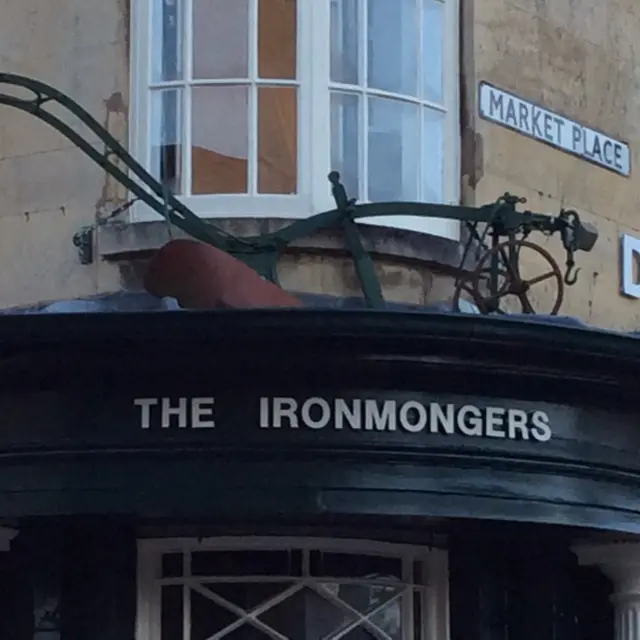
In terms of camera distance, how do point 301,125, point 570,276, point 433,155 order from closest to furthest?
point 301,125 → point 433,155 → point 570,276

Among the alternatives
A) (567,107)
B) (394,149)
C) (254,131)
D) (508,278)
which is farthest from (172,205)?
(567,107)

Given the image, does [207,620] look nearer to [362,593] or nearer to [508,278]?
[362,593]

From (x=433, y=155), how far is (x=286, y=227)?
1.14m

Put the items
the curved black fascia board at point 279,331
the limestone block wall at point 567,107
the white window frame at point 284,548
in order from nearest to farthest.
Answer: the curved black fascia board at point 279,331
the white window frame at point 284,548
the limestone block wall at point 567,107

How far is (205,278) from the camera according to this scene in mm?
9352

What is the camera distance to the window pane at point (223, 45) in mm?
10398

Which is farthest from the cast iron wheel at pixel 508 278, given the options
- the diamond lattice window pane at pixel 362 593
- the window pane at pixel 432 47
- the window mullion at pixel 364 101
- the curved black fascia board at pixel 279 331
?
the diamond lattice window pane at pixel 362 593

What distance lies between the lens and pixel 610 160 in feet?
37.9

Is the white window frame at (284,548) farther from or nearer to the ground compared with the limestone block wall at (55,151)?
nearer to the ground

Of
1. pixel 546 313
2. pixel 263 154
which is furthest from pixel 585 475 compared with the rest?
pixel 263 154

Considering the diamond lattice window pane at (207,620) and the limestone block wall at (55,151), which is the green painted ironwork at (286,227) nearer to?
the limestone block wall at (55,151)

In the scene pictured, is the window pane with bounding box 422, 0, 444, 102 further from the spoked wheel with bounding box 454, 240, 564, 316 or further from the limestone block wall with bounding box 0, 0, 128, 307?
the limestone block wall with bounding box 0, 0, 128, 307

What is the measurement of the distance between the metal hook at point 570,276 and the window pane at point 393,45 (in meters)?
1.27

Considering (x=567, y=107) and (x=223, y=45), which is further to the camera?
(x=567, y=107)
